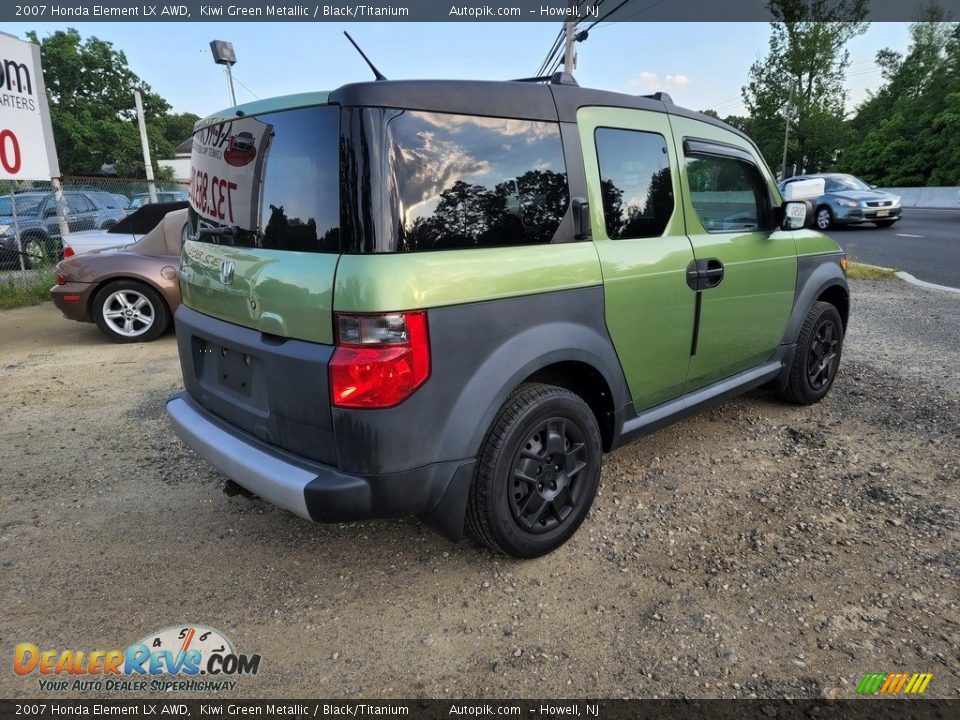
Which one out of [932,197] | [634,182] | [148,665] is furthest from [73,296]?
[932,197]

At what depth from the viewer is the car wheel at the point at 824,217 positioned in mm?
17266

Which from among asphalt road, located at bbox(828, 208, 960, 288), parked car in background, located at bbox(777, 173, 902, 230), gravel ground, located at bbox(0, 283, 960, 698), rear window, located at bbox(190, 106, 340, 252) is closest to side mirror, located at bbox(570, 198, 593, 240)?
rear window, located at bbox(190, 106, 340, 252)

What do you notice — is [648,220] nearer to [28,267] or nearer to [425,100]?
[425,100]

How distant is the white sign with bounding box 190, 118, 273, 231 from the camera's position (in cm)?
243

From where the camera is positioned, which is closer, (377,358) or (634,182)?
(377,358)

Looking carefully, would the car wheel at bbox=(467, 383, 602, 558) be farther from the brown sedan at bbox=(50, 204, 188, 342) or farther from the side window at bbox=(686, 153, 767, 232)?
the brown sedan at bbox=(50, 204, 188, 342)

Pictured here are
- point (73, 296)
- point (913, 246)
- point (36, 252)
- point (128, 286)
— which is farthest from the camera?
point (913, 246)

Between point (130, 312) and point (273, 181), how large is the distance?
5.22 m

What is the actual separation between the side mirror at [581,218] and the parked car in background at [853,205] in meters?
15.8

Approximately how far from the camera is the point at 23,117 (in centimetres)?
947

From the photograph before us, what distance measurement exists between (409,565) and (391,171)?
5.55ft

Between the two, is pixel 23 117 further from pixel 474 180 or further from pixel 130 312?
pixel 474 180

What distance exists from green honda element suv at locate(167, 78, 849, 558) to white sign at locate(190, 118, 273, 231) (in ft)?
0.04

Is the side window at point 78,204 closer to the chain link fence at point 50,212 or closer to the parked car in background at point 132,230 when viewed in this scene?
the chain link fence at point 50,212
